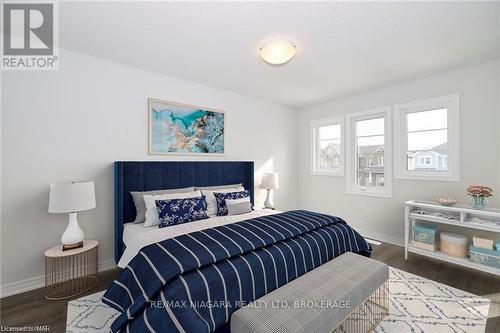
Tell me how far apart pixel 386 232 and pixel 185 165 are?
3.40 meters

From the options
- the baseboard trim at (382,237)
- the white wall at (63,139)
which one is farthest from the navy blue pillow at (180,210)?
the baseboard trim at (382,237)

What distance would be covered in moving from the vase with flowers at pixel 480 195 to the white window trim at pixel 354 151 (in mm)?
1055

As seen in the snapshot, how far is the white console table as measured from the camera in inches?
95.7

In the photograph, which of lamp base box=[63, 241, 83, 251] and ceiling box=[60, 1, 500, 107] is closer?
ceiling box=[60, 1, 500, 107]

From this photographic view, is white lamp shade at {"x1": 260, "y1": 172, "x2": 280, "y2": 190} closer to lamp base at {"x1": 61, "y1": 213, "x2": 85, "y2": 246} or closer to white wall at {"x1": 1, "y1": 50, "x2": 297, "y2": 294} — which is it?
white wall at {"x1": 1, "y1": 50, "x2": 297, "y2": 294}

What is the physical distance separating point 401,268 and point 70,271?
391 cm

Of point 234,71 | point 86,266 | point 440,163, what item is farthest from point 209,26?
point 440,163

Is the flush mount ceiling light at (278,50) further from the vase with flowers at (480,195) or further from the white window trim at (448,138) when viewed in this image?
the vase with flowers at (480,195)

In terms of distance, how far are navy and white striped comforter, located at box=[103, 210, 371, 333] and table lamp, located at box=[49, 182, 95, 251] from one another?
2.85 ft

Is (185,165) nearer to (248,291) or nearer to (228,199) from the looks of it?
(228,199)

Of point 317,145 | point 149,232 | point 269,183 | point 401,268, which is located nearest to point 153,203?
point 149,232

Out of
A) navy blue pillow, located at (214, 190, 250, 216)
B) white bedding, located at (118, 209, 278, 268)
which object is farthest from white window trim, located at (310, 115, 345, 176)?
white bedding, located at (118, 209, 278, 268)

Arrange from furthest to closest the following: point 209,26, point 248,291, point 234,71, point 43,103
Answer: point 234,71 → point 43,103 → point 209,26 → point 248,291

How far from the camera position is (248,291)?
1557 mm
